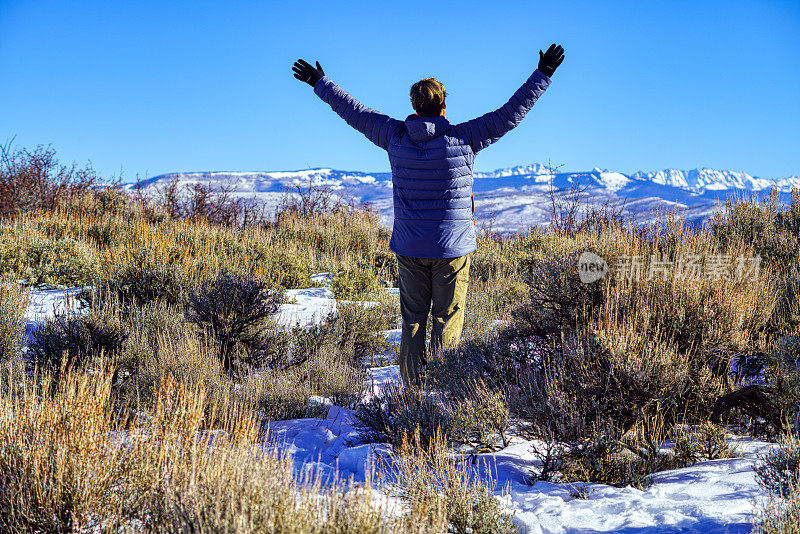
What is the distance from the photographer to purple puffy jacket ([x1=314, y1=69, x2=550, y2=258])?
402 cm

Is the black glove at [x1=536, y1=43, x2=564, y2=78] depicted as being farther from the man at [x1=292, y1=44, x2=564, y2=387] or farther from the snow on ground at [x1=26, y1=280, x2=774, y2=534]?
the snow on ground at [x1=26, y1=280, x2=774, y2=534]

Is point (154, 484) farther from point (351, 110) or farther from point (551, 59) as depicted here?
point (551, 59)

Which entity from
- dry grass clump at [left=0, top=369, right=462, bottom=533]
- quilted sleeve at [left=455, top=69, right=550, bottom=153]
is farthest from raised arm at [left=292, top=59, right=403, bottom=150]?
dry grass clump at [left=0, top=369, right=462, bottom=533]

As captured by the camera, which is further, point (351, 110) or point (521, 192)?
point (521, 192)

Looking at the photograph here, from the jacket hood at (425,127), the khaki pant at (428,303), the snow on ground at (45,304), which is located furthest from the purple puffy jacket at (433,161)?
the snow on ground at (45,304)

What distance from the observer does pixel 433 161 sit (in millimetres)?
4090

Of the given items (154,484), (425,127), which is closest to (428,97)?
(425,127)

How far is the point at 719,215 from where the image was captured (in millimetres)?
7031

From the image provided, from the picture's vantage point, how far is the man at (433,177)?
4.04 metres

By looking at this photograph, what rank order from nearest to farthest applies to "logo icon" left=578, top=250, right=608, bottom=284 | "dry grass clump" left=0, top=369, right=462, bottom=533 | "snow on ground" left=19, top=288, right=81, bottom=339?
"dry grass clump" left=0, top=369, right=462, bottom=533
"logo icon" left=578, top=250, right=608, bottom=284
"snow on ground" left=19, top=288, right=81, bottom=339

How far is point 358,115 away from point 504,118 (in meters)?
1.05

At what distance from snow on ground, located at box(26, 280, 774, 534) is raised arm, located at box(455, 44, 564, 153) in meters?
2.01

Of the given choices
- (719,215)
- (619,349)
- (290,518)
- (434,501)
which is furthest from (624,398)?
(719,215)

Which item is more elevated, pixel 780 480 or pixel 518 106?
pixel 518 106
